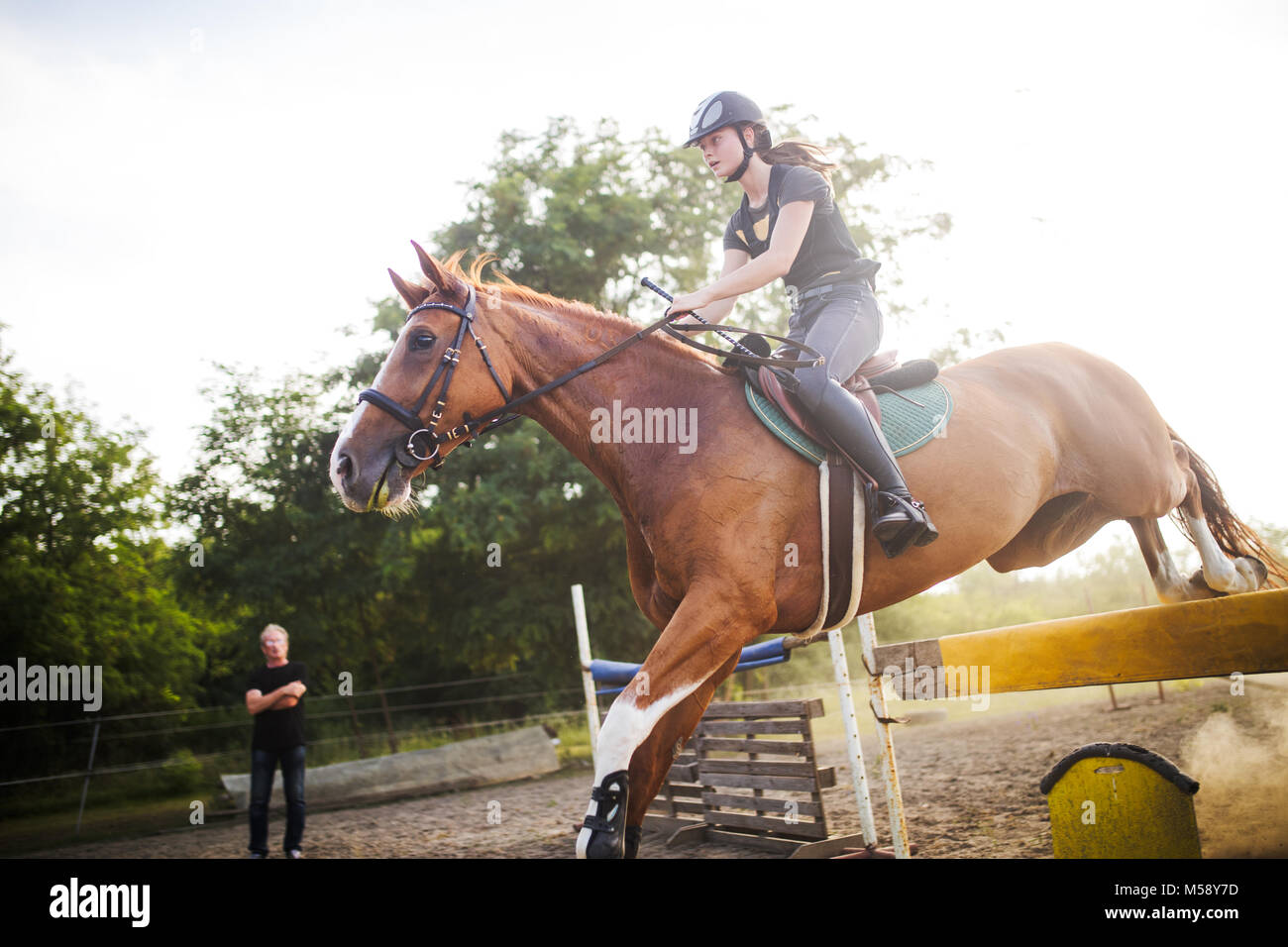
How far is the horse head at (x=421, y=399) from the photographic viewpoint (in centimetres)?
300

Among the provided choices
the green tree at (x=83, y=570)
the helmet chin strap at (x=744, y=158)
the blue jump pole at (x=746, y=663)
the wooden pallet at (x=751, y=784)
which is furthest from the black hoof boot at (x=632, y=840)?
the green tree at (x=83, y=570)

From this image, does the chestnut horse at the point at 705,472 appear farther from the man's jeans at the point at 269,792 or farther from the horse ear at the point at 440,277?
the man's jeans at the point at 269,792

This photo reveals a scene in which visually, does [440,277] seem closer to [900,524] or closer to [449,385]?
[449,385]

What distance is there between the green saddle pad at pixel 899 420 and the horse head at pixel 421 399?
106 cm

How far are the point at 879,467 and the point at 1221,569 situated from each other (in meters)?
2.05

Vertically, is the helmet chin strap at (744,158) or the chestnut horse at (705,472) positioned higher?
the helmet chin strap at (744,158)

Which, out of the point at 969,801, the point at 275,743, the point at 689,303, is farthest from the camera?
the point at 275,743

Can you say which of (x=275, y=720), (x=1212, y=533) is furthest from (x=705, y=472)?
(x=275, y=720)

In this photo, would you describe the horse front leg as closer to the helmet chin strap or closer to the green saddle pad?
the green saddle pad

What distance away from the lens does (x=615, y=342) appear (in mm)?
3521

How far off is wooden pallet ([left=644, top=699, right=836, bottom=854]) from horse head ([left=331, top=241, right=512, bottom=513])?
4.35 meters

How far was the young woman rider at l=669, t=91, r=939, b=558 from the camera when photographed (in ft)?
10.3

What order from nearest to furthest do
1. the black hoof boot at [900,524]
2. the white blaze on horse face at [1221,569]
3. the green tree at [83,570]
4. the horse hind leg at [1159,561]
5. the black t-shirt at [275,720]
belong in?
the black hoof boot at [900,524], the white blaze on horse face at [1221,569], the horse hind leg at [1159,561], the black t-shirt at [275,720], the green tree at [83,570]

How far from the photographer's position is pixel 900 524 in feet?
9.84
